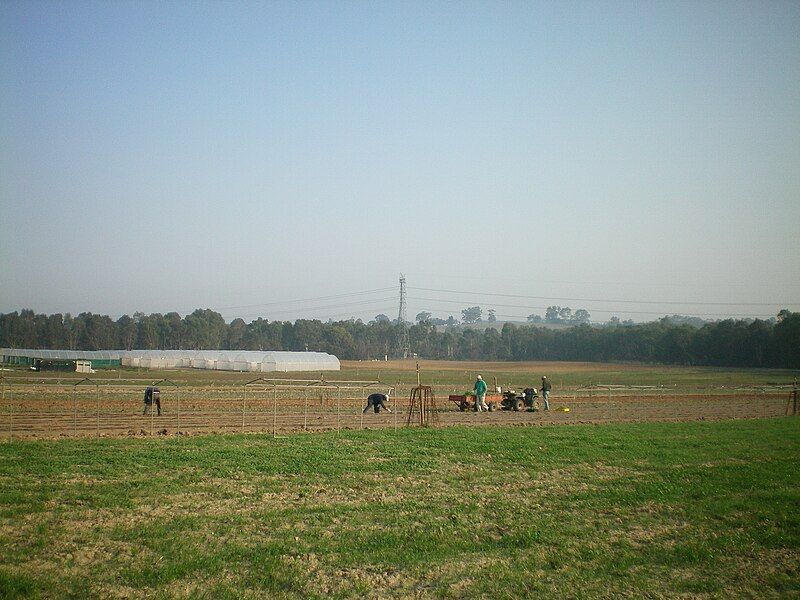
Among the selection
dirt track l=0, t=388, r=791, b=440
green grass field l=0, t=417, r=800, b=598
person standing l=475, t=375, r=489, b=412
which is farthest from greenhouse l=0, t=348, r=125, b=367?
green grass field l=0, t=417, r=800, b=598

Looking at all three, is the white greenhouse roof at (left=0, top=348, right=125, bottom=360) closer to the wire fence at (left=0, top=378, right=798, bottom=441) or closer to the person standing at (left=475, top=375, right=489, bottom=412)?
the wire fence at (left=0, top=378, right=798, bottom=441)

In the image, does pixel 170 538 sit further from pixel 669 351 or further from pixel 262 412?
pixel 669 351

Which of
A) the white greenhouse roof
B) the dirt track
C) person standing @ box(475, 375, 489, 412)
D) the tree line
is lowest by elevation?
the dirt track

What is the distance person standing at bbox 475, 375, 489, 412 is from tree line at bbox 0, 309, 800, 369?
233 ft

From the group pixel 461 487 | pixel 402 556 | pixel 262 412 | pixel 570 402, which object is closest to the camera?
pixel 402 556

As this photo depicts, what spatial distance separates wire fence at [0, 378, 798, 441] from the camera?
87.4ft

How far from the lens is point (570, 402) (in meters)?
47.6

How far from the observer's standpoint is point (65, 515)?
12.4m

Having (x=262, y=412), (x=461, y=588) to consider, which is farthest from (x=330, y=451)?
(x=262, y=412)

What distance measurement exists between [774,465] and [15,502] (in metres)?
17.7

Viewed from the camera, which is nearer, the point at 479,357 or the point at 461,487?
the point at 461,487

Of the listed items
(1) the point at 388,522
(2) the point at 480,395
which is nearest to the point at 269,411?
(2) the point at 480,395

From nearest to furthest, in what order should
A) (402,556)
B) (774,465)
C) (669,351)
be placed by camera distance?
1. (402,556)
2. (774,465)
3. (669,351)

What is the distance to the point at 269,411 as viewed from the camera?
3503cm
